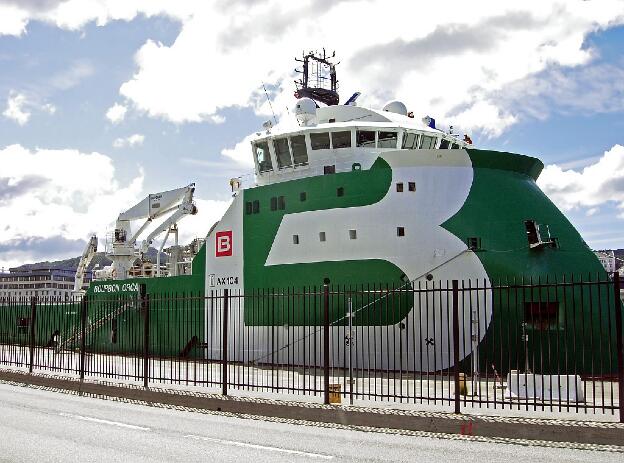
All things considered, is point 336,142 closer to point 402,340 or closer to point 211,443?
point 402,340

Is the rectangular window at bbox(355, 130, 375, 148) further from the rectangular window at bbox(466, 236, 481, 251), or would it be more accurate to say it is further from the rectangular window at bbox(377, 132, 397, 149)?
the rectangular window at bbox(466, 236, 481, 251)

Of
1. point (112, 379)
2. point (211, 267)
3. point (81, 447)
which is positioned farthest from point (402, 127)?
point (81, 447)

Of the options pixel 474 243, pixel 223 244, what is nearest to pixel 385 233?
pixel 474 243

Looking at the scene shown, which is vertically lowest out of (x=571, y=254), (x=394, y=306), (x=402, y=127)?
(x=394, y=306)

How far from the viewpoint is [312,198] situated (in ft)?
60.5

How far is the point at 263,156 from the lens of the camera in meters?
21.9

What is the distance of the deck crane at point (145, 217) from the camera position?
26.4 m

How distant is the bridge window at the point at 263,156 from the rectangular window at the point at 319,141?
183 centimetres

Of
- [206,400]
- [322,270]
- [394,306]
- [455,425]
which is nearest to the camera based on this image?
[455,425]

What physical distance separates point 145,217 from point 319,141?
1062cm

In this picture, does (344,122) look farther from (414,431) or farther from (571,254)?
(414,431)

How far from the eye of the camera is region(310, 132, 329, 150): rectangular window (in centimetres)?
2028

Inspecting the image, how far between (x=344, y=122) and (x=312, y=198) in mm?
3575

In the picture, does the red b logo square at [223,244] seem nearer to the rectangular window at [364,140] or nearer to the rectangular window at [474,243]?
the rectangular window at [364,140]
